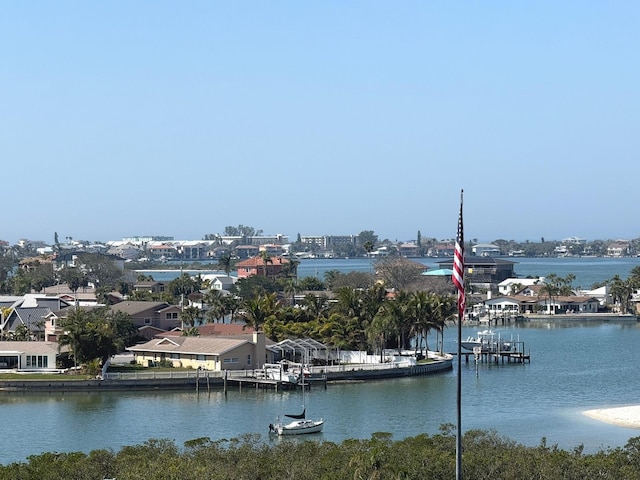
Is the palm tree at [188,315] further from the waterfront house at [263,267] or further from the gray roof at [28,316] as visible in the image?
the waterfront house at [263,267]

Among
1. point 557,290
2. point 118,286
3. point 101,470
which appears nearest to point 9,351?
point 101,470

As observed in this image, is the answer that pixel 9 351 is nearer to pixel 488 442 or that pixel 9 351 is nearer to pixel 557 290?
pixel 488 442

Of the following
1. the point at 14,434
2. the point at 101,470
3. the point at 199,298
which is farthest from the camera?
the point at 199,298

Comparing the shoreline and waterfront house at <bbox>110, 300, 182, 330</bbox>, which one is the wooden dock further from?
waterfront house at <bbox>110, 300, 182, 330</bbox>

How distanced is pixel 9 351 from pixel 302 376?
20438 mm

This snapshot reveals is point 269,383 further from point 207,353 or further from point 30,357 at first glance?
point 30,357

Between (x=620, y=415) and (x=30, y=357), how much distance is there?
3819cm

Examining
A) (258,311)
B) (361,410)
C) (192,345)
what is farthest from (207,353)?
(361,410)

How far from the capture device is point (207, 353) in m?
76.0

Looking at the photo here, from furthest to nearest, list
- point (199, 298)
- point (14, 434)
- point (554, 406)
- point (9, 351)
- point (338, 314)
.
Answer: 1. point (199, 298)
2. point (338, 314)
3. point (9, 351)
4. point (554, 406)
5. point (14, 434)

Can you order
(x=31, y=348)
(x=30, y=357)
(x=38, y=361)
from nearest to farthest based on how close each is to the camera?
(x=38, y=361) → (x=30, y=357) → (x=31, y=348)

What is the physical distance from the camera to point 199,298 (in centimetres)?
13438

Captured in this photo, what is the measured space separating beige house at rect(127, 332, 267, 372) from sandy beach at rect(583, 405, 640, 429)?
24.1 m

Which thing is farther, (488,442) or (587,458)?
(488,442)
